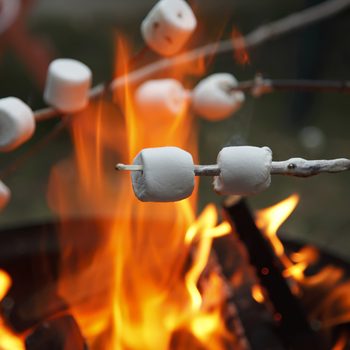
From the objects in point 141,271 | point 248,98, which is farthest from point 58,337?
point 248,98

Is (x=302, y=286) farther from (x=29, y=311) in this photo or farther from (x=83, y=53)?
(x=83, y=53)

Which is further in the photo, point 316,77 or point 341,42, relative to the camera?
point 341,42

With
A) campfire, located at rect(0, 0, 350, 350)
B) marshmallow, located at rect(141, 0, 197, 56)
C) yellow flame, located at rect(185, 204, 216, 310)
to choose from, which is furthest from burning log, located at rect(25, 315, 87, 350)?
marshmallow, located at rect(141, 0, 197, 56)

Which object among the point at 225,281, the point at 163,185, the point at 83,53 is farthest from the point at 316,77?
the point at 163,185

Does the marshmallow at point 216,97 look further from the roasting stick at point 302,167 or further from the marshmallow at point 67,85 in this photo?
the roasting stick at point 302,167

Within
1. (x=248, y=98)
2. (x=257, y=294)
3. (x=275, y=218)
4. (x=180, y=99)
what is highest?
(x=180, y=99)

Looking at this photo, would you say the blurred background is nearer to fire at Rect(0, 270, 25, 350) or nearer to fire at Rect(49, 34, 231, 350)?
fire at Rect(49, 34, 231, 350)

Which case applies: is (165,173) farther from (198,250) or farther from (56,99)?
(198,250)
